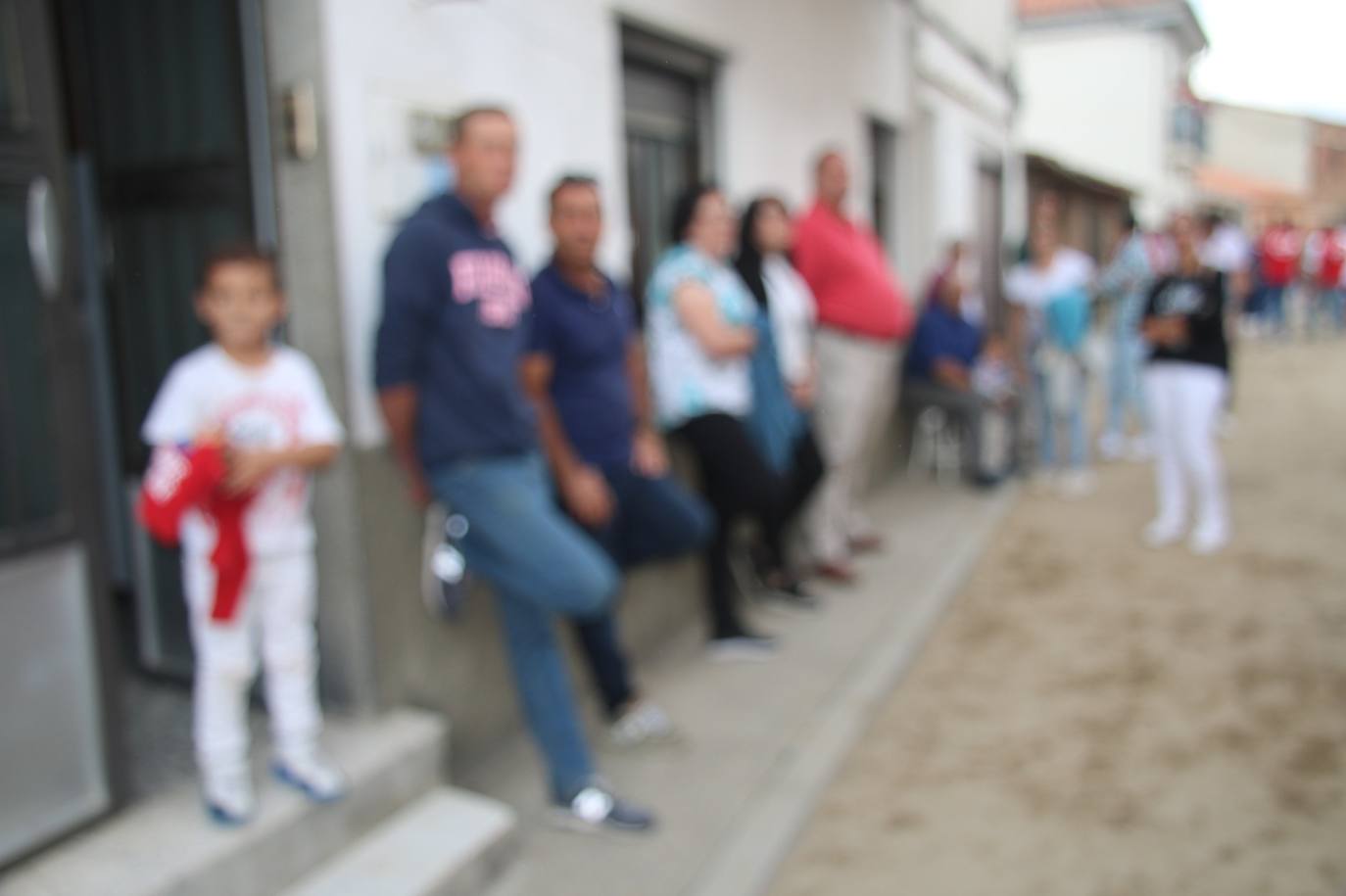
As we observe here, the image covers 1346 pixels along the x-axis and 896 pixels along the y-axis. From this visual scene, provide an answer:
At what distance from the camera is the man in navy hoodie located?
3027mm

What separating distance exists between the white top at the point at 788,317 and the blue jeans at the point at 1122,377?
4.73 metres

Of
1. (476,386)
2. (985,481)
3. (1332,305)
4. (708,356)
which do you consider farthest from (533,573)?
(1332,305)

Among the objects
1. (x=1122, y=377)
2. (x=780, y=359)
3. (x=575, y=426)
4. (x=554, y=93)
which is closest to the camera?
→ (x=575, y=426)

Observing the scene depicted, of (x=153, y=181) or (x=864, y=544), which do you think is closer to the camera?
(x=153, y=181)

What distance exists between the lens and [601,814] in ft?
11.0

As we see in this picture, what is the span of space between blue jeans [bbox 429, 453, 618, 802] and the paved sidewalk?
0.96ft

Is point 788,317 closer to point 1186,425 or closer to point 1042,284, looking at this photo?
point 1186,425

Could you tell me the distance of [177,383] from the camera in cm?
269

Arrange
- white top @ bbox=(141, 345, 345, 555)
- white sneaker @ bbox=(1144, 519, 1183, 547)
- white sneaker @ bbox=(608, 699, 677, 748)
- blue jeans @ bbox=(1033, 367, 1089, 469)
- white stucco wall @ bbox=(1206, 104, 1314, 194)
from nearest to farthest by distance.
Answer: white top @ bbox=(141, 345, 345, 555), white sneaker @ bbox=(608, 699, 677, 748), white sneaker @ bbox=(1144, 519, 1183, 547), blue jeans @ bbox=(1033, 367, 1089, 469), white stucco wall @ bbox=(1206, 104, 1314, 194)

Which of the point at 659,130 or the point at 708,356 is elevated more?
the point at 659,130

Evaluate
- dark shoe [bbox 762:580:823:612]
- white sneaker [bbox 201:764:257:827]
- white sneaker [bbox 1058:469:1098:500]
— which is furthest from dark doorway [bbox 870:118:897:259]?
white sneaker [bbox 201:764:257:827]

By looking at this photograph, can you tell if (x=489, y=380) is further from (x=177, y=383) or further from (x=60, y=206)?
(x=60, y=206)

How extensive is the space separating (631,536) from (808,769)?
966mm

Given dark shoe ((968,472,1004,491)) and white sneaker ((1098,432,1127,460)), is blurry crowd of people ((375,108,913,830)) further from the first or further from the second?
white sneaker ((1098,432,1127,460))
